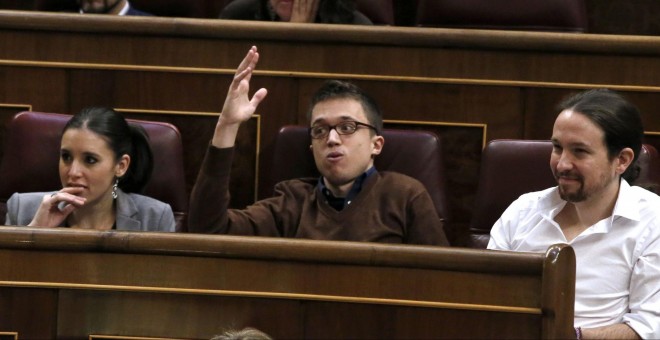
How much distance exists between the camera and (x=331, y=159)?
1.06 metres

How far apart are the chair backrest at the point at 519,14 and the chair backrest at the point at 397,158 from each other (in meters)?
0.29

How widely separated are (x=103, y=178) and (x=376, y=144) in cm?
26

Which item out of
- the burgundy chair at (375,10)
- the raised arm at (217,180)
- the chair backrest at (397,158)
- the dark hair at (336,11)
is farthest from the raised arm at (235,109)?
the burgundy chair at (375,10)

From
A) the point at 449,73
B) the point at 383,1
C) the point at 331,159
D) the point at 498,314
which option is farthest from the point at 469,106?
the point at 498,314

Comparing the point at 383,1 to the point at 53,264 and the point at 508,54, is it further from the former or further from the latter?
the point at 53,264

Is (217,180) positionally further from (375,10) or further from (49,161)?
(375,10)

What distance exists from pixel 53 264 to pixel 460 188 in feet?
1.62

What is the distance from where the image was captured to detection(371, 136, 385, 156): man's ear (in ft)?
3.60

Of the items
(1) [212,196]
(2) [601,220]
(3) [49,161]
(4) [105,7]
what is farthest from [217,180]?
(4) [105,7]

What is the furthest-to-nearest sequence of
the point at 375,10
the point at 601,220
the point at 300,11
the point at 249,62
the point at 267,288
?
1. the point at 375,10
2. the point at 300,11
3. the point at 249,62
4. the point at 601,220
5. the point at 267,288

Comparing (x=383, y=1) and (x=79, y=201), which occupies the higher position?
(x=383, y=1)

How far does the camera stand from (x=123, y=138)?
1126 mm

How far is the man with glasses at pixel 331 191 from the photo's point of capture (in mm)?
1025

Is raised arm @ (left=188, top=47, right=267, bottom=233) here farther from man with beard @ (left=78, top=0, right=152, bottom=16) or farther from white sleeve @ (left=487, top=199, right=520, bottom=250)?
man with beard @ (left=78, top=0, right=152, bottom=16)
